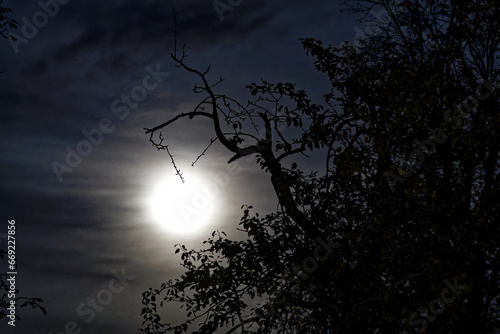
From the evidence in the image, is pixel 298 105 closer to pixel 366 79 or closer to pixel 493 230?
pixel 366 79

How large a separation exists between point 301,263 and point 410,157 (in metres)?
3.36

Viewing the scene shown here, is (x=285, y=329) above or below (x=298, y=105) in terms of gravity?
below

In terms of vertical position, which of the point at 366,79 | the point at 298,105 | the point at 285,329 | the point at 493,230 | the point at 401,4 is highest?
the point at 401,4

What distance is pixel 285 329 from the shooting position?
1380 centimetres

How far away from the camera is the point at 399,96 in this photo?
11578mm

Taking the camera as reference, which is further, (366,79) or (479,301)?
(479,301)

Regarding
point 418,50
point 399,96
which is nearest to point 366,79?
point 399,96

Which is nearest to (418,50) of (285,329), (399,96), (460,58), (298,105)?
(460,58)

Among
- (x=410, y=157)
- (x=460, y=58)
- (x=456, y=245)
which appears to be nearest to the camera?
(x=456, y=245)

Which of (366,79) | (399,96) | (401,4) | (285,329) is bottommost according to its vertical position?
(285,329)

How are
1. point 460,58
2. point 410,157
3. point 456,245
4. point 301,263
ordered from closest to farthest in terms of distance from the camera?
point 456,245 < point 410,157 < point 301,263 < point 460,58

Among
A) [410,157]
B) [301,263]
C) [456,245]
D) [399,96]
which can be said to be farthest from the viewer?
[301,263]

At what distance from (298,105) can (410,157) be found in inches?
125

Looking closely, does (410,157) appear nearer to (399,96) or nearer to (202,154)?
(399,96)
